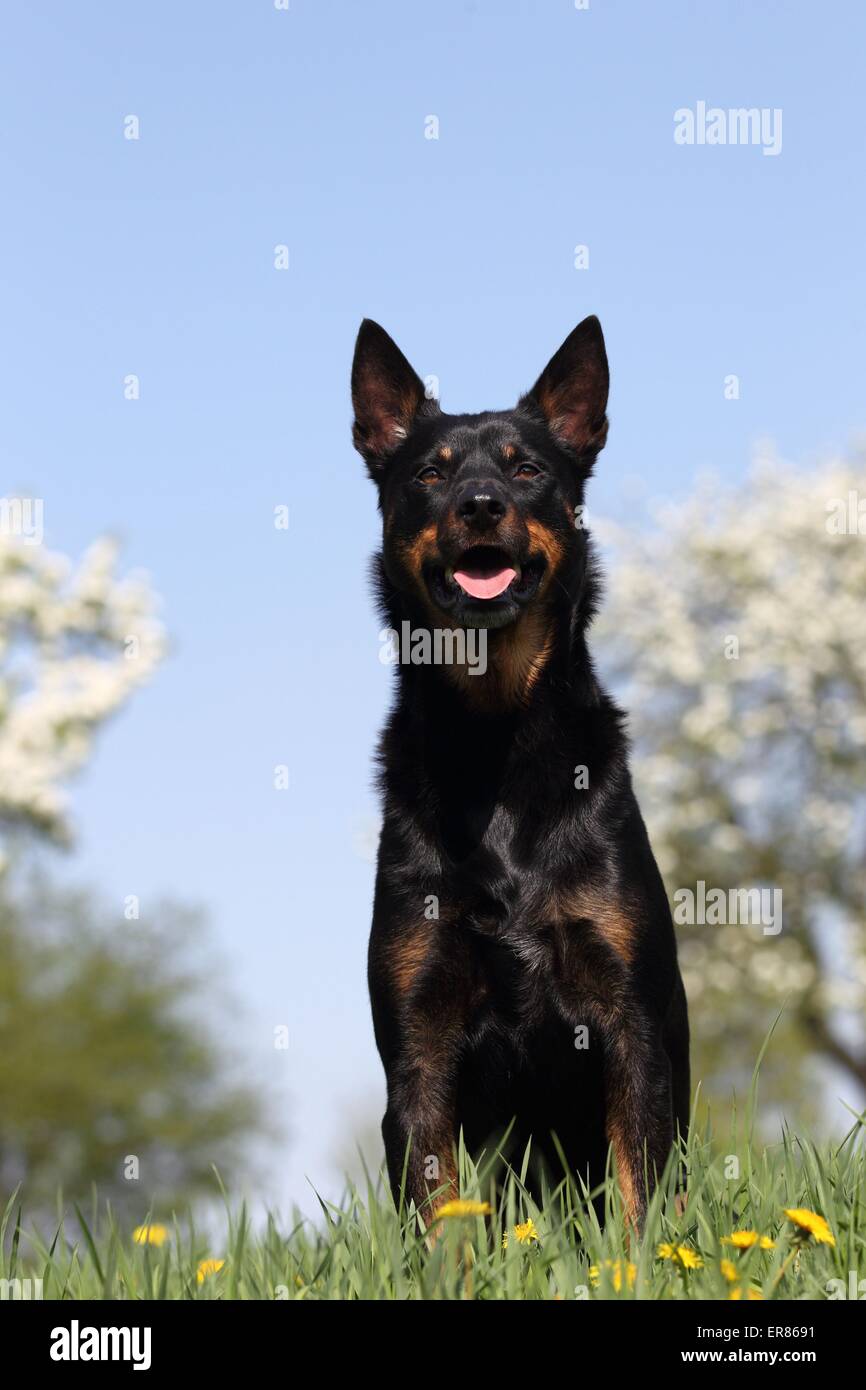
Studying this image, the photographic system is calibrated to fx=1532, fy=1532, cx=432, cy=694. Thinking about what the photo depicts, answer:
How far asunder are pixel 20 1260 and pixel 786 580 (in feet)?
81.0

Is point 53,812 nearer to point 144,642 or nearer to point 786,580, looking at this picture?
point 144,642

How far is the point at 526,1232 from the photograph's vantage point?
14.8 feet

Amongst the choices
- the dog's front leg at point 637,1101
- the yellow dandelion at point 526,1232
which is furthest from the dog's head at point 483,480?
the yellow dandelion at point 526,1232

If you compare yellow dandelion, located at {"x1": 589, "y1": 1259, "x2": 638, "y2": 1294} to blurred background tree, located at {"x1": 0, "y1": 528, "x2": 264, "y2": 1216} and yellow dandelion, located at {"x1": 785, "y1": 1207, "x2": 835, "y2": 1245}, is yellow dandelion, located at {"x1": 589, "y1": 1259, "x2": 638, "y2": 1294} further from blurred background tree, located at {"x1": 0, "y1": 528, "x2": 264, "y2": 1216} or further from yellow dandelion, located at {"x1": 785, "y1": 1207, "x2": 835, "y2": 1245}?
blurred background tree, located at {"x1": 0, "y1": 528, "x2": 264, "y2": 1216}

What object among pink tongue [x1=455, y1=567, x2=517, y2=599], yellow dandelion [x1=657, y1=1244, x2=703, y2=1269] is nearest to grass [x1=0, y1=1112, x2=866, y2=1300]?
yellow dandelion [x1=657, y1=1244, x2=703, y2=1269]

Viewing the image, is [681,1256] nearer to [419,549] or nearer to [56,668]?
[419,549]

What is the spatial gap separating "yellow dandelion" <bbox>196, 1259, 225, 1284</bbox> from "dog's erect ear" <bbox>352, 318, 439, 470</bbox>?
321 centimetres

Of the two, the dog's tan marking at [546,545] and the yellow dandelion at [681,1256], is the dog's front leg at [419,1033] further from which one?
the dog's tan marking at [546,545]

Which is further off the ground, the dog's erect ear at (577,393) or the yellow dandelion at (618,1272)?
the dog's erect ear at (577,393)

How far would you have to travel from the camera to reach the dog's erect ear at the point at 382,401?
630cm

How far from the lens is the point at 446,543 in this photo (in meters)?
5.50

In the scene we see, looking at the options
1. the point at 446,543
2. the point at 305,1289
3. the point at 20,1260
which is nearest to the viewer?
the point at 305,1289

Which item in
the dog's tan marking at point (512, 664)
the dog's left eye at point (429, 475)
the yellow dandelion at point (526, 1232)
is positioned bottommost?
the yellow dandelion at point (526, 1232)
